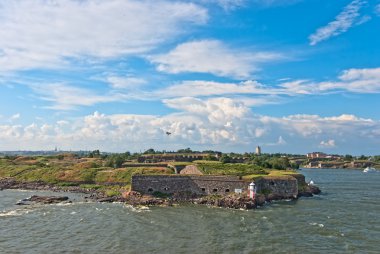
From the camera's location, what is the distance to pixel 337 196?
59.8 meters

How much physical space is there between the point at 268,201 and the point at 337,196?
49.7 feet

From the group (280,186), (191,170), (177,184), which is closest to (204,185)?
(177,184)

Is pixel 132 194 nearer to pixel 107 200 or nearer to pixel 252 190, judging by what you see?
pixel 107 200

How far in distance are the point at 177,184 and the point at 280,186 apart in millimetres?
14675

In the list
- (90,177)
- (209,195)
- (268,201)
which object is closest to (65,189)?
(90,177)

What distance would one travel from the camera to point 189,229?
116ft

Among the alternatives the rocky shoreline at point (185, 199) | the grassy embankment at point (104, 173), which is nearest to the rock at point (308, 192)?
the rocky shoreline at point (185, 199)

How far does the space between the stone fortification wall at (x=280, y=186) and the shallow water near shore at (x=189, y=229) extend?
369 centimetres

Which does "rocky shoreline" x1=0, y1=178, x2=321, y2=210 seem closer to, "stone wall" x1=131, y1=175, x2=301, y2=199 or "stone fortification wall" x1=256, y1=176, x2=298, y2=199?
"stone fortification wall" x1=256, y1=176, x2=298, y2=199

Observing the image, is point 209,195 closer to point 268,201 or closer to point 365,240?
point 268,201

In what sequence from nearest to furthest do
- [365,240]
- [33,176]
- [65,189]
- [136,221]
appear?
[365,240] → [136,221] → [65,189] → [33,176]

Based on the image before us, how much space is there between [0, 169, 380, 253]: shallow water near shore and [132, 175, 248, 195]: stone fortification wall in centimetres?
553

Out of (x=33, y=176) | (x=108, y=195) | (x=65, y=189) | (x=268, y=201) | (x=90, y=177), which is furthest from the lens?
(x=33, y=176)

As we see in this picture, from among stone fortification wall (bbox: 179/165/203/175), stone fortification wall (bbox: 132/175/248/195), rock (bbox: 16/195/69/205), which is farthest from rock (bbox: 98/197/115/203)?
stone fortification wall (bbox: 179/165/203/175)
